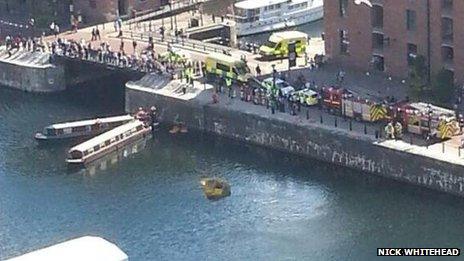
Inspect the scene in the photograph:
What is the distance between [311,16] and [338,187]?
150 feet

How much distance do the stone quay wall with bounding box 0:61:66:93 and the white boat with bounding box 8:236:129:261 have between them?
4844cm

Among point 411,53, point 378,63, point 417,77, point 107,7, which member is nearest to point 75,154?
point 378,63

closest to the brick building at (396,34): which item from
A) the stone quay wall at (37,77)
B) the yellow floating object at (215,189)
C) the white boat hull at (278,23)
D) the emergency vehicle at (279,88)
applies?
the emergency vehicle at (279,88)

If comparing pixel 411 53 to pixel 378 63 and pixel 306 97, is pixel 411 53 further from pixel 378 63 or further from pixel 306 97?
pixel 306 97

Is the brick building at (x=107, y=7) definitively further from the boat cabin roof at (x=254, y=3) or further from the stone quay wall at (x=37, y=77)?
the stone quay wall at (x=37, y=77)

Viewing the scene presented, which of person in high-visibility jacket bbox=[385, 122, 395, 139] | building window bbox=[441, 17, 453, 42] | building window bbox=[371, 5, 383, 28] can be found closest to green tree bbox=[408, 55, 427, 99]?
building window bbox=[441, 17, 453, 42]

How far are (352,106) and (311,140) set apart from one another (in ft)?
11.6

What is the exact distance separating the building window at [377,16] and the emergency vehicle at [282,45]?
32.2ft

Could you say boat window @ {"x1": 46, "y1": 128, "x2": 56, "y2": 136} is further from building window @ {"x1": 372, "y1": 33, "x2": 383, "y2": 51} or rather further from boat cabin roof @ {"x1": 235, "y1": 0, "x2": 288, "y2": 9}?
boat cabin roof @ {"x1": 235, "y1": 0, "x2": 288, "y2": 9}

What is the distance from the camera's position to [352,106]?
109188mm

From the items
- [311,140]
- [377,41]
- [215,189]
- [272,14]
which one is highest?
[377,41]

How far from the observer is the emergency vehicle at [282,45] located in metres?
126

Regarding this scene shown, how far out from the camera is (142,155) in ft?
375

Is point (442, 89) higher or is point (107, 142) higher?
point (442, 89)
